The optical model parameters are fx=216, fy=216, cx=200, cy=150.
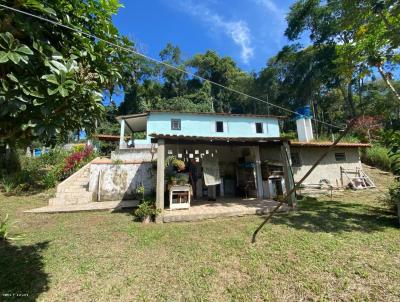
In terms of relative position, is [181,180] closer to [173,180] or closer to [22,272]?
[173,180]

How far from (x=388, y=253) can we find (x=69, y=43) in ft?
22.1

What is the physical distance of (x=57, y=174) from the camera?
37.3 ft

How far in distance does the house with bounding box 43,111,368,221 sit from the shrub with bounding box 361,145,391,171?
4441mm

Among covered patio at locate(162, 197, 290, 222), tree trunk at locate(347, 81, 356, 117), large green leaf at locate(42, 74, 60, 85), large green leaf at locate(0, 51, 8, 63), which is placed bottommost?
covered patio at locate(162, 197, 290, 222)

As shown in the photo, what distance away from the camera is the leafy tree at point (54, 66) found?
6.28ft

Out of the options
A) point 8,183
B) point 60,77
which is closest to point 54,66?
point 60,77

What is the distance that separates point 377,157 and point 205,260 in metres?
18.1

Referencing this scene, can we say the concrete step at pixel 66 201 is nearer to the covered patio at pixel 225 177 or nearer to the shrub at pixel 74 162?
the shrub at pixel 74 162

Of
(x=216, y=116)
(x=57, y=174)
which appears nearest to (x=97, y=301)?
(x=57, y=174)

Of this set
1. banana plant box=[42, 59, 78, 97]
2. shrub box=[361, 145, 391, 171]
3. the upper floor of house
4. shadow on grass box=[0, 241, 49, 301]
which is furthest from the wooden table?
shrub box=[361, 145, 391, 171]

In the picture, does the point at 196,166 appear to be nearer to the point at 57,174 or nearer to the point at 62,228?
the point at 62,228

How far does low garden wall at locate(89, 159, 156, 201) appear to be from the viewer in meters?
9.67

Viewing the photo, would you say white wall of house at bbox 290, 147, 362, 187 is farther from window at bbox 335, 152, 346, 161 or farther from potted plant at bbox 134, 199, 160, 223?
potted plant at bbox 134, 199, 160, 223

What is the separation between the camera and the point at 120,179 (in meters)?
9.95
